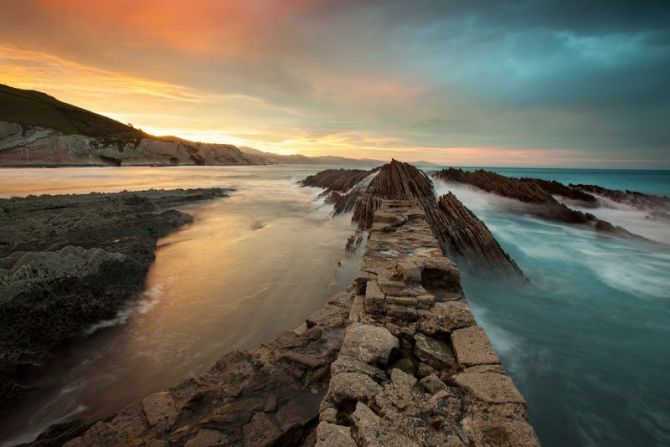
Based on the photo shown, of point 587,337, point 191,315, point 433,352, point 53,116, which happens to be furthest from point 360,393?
point 53,116

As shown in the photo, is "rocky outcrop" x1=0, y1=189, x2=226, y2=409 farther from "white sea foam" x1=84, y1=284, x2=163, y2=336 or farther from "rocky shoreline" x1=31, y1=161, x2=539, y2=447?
"rocky shoreline" x1=31, y1=161, x2=539, y2=447

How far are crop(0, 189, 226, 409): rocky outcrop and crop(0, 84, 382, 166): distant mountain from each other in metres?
52.7

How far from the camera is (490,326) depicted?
18.0ft

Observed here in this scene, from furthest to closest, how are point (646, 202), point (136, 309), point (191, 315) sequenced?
point (646, 202) → point (136, 309) → point (191, 315)

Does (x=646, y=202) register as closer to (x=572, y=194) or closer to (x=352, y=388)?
(x=572, y=194)

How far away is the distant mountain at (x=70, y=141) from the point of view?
47688 millimetres

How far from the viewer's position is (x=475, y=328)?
3.30m

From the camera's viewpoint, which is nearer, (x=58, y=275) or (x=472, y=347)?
(x=472, y=347)

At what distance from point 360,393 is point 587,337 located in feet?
16.3

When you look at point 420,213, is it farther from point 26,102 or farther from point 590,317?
point 26,102

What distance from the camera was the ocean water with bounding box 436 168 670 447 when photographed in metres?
3.63

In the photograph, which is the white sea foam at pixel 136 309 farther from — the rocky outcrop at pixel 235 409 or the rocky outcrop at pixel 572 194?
the rocky outcrop at pixel 572 194

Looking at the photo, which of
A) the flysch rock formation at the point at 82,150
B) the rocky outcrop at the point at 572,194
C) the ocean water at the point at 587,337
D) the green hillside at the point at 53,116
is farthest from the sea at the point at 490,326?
the green hillside at the point at 53,116

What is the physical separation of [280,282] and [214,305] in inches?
64.0
